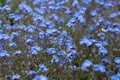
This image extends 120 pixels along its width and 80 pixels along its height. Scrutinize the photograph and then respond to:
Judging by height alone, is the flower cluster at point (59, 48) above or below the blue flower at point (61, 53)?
below

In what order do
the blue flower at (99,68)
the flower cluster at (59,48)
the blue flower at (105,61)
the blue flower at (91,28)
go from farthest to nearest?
the blue flower at (91,28)
the blue flower at (105,61)
the flower cluster at (59,48)
the blue flower at (99,68)

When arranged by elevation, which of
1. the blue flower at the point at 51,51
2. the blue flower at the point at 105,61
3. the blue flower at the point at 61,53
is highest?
the blue flower at the point at 61,53

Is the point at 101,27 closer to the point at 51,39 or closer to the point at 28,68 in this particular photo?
the point at 51,39

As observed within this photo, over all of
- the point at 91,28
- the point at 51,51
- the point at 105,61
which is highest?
the point at 51,51

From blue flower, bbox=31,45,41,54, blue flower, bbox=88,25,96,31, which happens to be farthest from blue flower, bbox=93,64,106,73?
blue flower, bbox=88,25,96,31

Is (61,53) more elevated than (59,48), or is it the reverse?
(61,53)

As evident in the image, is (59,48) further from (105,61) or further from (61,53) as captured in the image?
(105,61)

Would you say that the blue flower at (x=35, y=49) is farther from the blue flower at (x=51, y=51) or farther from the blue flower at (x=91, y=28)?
the blue flower at (x=91, y=28)

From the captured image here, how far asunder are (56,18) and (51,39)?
802 millimetres

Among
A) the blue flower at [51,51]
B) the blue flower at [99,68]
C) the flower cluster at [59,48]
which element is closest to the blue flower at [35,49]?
the flower cluster at [59,48]

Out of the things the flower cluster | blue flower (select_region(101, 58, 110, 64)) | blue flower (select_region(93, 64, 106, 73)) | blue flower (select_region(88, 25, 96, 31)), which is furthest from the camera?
blue flower (select_region(88, 25, 96, 31))

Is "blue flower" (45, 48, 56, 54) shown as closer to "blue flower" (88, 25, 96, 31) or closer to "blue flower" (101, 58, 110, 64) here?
"blue flower" (101, 58, 110, 64)

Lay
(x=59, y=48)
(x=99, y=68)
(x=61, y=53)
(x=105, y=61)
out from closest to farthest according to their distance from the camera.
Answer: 1. (x=99, y=68)
2. (x=61, y=53)
3. (x=105, y=61)
4. (x=59, y=48)

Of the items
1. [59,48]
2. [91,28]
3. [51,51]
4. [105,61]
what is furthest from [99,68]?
[91,28]
